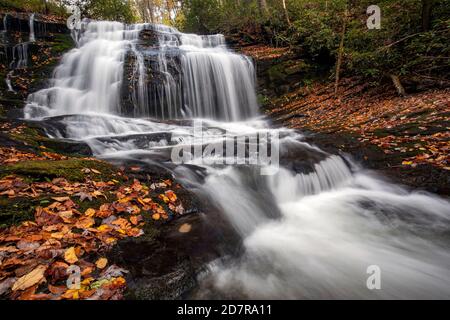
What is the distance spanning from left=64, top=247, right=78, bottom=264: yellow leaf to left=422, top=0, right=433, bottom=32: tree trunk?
11.1m

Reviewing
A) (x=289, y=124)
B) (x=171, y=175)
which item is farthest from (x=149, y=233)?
(x=289, y=124)

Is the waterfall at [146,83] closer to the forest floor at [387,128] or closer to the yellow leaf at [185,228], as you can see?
the forest floor at [387,128]

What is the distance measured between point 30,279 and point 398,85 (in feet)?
34.4

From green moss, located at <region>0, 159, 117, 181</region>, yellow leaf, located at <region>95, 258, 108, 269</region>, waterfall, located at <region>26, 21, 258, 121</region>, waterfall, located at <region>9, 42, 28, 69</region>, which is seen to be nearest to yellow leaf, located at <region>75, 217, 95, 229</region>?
yellow leaf, located at <region>95, 258, 108, 269</region>

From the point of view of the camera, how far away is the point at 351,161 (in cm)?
545

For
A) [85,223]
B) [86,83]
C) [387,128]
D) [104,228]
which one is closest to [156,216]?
[104,228]

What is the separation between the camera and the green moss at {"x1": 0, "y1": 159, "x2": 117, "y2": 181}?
2934 millimetres

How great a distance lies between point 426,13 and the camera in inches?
322

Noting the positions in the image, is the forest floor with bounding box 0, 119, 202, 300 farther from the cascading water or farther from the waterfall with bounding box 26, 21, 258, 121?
the waterfall with bounding box 26, 21, 258, 121

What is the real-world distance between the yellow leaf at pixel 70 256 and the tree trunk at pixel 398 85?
32.4ft
